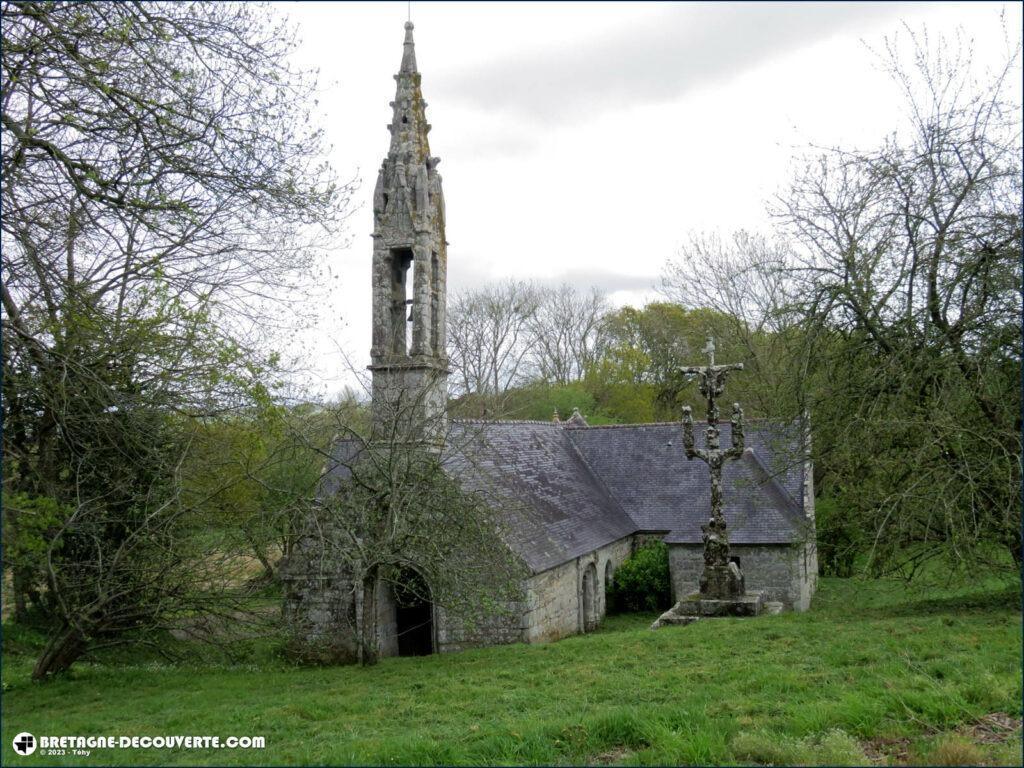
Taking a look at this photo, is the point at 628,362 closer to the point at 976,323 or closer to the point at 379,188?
the point at 379,188

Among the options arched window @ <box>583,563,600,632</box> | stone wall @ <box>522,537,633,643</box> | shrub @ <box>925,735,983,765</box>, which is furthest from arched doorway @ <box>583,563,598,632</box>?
shrub @ <box>925,735,983,765</box>

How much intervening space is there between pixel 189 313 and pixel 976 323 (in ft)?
32.2

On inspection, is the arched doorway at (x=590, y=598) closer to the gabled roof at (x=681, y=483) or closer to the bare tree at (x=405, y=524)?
the gabled roof at (x=681, y=483)

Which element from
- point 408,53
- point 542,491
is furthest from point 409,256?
Result: point 542,491

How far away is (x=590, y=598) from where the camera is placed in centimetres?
1798

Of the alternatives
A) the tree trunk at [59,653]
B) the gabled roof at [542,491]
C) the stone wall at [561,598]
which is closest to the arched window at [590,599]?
the stone wall at [561,598]

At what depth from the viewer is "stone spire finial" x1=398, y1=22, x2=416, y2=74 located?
14.6 m

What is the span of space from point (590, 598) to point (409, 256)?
9001 mm

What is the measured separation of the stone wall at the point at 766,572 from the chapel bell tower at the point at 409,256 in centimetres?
903

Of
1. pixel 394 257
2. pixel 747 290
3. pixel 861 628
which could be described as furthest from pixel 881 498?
pixel 747 290

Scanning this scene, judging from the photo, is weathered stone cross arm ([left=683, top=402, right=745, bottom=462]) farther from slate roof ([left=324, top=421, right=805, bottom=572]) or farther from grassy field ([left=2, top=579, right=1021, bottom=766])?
grassy field ([left=2, top=579, right=1021, bottom=766])

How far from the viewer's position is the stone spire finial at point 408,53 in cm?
1464

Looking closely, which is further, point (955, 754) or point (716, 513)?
point (716, 513)

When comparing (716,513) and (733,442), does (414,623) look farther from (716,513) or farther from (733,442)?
(733,442)
